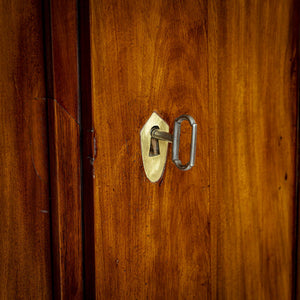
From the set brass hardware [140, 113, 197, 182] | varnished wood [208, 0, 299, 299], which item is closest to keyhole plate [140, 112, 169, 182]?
brass hardware [140, 113, 197, 182]

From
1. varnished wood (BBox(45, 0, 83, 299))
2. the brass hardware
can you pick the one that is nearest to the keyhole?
the brass hardware

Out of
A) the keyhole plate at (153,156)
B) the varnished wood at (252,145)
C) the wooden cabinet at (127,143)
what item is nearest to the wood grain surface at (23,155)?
the wooden cabinet at (127,143)

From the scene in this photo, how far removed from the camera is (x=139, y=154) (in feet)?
1.29

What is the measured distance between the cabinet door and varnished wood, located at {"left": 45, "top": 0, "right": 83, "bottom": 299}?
15 millimetres

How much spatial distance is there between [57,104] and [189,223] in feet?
0.94

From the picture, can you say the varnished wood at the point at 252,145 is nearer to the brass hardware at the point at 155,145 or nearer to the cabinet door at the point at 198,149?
the cabinet door at the point at 198,149

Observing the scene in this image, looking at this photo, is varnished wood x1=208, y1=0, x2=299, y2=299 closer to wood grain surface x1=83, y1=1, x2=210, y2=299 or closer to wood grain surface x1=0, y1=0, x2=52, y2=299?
wood grain surface x1=83, y1=1, x2=210, y2=299

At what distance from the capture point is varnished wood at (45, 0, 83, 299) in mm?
342

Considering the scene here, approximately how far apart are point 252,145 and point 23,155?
0.42m

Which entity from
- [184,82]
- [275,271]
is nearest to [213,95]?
[184,82]

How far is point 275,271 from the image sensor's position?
59 cm

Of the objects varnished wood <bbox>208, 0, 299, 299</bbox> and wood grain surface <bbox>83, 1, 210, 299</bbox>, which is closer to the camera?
wood grain surface <bbox>83, 1, 210, 299</bbox>

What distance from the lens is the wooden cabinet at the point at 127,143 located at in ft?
1.13

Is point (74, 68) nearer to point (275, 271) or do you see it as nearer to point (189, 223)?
point (189, 223)
